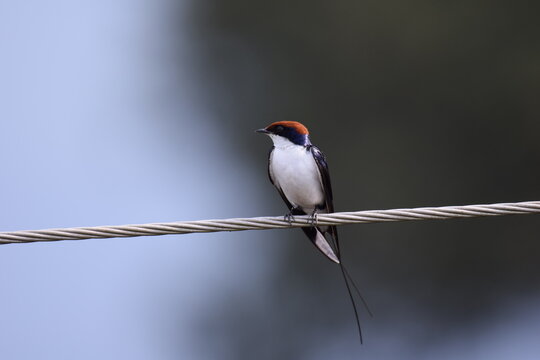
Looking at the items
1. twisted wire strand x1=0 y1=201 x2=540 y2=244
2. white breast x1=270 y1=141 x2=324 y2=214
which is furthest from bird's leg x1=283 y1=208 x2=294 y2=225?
twisted wire strand x1=0 y1=201 x2=540 y2=244

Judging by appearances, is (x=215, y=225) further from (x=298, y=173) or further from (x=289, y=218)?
(x=298, y=173)

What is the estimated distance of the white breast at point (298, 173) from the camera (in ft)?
13.6

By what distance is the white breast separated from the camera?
416 centimetres

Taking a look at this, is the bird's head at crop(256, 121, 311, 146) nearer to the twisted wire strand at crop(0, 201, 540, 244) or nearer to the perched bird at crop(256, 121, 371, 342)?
the perched bird at crop(256, 121, 371, 342)

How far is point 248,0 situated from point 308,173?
8.08m

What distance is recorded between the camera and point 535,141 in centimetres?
883

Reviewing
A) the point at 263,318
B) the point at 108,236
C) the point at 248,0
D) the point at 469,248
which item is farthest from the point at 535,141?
the point at 108,236

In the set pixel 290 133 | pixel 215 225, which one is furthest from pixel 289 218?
pixel 215 225

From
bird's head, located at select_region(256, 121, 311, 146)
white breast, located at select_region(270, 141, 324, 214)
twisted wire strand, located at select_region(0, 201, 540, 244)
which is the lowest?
twisted wire strand, located at select_region(0, 201, 540, 244)

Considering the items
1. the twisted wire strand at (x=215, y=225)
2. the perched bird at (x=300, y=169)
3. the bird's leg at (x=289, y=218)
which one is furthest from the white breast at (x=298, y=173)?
the twisted wire strand at (x=215, y=225)

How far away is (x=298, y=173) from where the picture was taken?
4156 millimetres

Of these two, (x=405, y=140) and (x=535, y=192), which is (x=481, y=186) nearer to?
(x=535, y=192)

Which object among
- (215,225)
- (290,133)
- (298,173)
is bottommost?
(215,225)

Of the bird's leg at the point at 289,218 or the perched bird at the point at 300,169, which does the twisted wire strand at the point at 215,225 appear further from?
the perched bird at the point at 300,169
